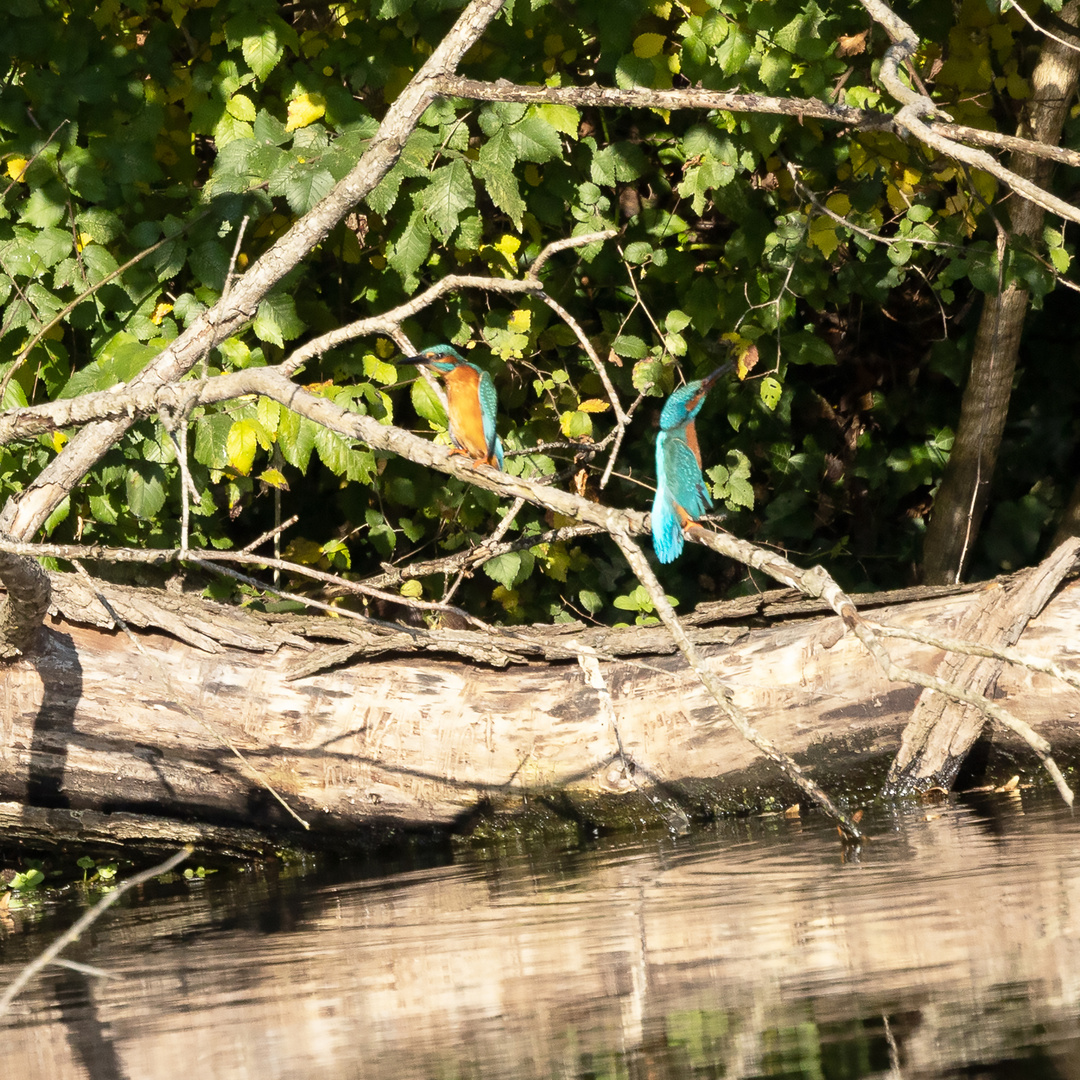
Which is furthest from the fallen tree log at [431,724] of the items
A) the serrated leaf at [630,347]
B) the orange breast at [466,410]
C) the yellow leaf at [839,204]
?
the yellow leaf at [839,204]

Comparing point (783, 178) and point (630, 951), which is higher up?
point (783, 178)

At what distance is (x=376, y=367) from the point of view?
468 centimetres

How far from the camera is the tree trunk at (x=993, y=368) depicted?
480cm

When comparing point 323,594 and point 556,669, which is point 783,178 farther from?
point 323,594

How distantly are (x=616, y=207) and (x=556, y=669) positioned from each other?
2.48 meters

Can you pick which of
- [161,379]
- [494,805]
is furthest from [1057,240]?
[161,379]

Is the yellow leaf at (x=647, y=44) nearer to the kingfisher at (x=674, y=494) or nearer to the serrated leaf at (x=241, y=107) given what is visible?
the kingfisher at (x=674, y=494)

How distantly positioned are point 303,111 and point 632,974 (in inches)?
127

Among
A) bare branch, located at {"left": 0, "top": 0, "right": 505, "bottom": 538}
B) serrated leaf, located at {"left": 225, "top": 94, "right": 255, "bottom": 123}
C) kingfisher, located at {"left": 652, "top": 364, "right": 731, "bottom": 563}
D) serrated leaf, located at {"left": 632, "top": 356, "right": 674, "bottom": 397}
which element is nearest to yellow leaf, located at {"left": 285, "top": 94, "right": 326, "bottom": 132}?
serrated leaf, located at {"left": 225, "top": 94, "right": 255, "bottom": 123}

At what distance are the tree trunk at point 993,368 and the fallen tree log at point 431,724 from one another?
998 millimetres

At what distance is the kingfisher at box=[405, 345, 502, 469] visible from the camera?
4414 millimetres

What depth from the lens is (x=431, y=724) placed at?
4.28 m

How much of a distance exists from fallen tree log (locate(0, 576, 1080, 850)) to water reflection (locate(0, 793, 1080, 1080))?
61 centimetres

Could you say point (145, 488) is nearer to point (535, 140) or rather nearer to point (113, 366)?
point (113, 366)
